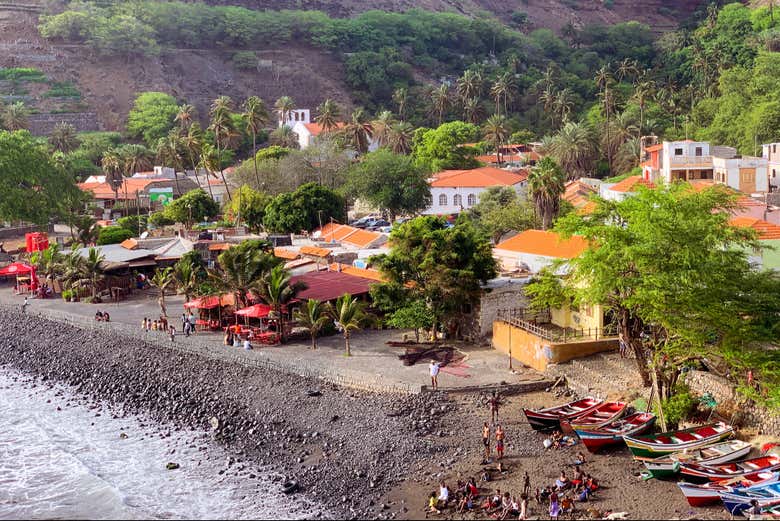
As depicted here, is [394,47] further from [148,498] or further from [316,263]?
[148,498]

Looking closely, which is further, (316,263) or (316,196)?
(316,196)

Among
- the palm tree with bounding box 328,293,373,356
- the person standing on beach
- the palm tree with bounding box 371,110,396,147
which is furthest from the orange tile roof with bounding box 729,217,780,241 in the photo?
the palm tree with bounding box 371,110,396,147

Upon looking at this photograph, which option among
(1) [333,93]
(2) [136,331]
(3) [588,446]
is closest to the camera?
(3) [588,446]

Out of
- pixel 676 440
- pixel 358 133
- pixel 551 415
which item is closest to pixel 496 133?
pixel 358 133

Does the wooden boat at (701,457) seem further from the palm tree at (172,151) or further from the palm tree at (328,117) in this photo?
the palm tree at (328,117)

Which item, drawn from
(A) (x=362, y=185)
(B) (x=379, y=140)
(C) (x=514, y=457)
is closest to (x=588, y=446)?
(C) (x=514, y=457)

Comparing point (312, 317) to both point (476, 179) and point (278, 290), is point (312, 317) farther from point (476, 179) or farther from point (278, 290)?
point (476, 179)

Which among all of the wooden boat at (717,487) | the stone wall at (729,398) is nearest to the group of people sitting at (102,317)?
the stone wall at (729,398)
